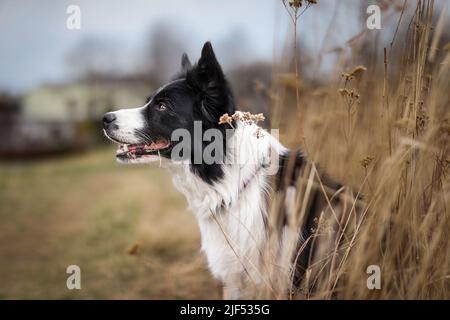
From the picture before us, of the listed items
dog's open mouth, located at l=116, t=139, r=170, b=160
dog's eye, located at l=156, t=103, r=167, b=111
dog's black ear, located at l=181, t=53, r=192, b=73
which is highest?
dog's black ear, located at l=181, t=53, r=192, b=73

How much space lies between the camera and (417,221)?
91.4 inches

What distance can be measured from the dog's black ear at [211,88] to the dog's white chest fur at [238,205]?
0.58 feet

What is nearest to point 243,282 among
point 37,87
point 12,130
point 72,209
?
point 72,209

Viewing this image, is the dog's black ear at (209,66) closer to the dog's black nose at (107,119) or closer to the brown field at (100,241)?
the dog's black nose at (107,119)

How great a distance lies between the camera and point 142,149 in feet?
9.76

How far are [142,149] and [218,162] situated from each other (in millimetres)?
546

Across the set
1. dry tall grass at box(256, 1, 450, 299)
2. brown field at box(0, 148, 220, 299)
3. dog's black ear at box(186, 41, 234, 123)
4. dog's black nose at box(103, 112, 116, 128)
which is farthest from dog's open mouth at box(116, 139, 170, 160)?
dry tall grass at box(256, 1, 450, 299)

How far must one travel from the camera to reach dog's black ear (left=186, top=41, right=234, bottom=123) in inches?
110

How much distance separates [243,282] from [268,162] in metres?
0.82

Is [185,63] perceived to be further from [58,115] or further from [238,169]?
[58,115]

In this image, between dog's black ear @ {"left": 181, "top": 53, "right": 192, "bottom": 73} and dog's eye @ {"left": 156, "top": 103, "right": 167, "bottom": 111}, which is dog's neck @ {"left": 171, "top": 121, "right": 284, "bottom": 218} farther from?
dog's black ear @ {"left": 181, "top": 53, "right": 192, "bottom": 73}

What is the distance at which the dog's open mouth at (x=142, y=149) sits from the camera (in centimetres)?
296

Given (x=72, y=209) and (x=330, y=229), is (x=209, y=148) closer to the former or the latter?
(x=330, y=229)
